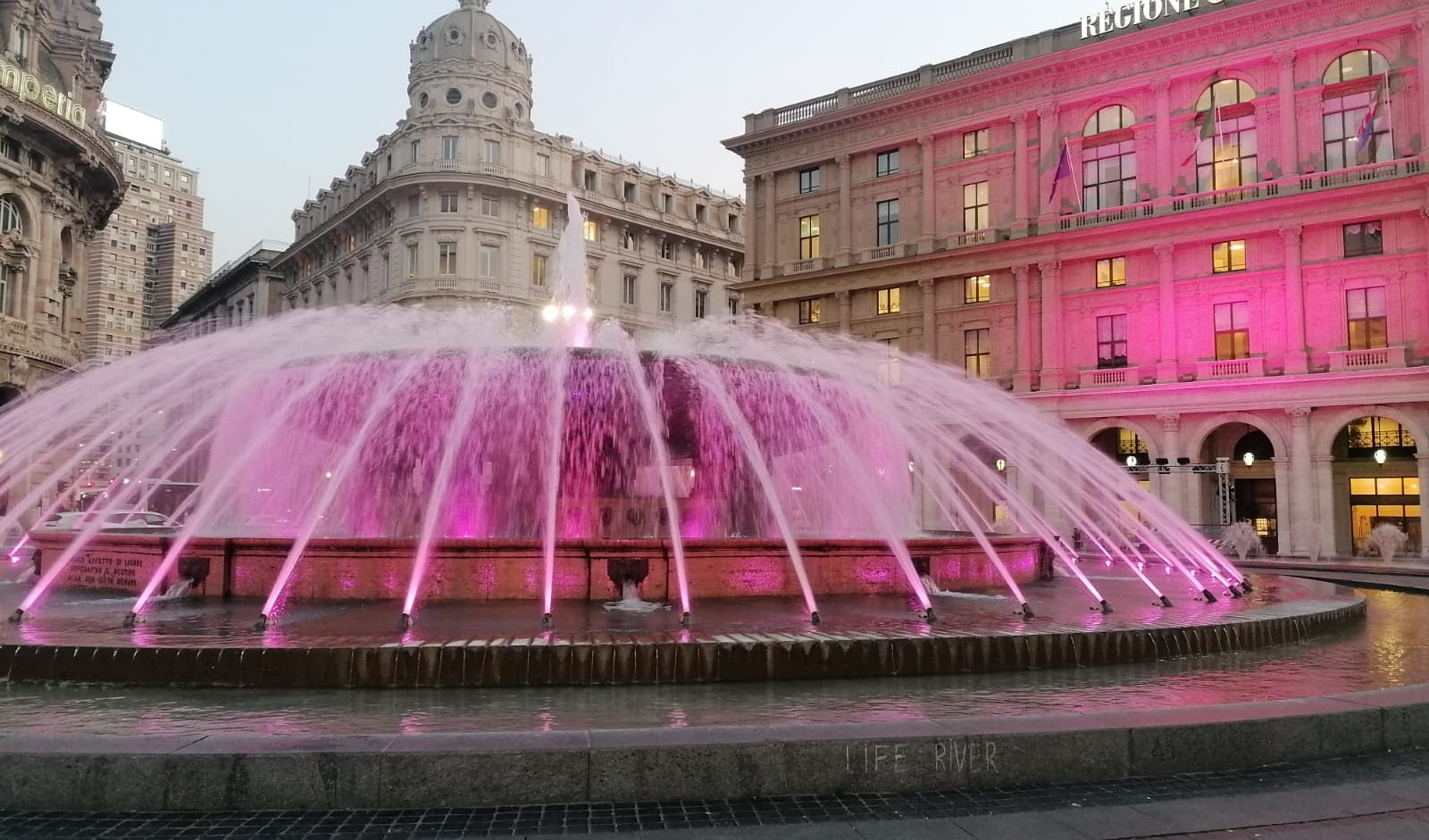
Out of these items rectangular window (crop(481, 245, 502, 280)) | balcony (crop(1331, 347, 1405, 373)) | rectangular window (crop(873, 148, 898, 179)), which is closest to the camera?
balcony (crop(1331, 347, 1405, 373))

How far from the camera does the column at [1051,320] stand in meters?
42.3

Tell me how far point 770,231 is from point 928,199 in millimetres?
8645

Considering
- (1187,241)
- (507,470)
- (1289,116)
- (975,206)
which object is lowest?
(507,470)

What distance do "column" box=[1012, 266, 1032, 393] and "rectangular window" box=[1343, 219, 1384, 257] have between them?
1157cm

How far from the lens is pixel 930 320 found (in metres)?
45.6

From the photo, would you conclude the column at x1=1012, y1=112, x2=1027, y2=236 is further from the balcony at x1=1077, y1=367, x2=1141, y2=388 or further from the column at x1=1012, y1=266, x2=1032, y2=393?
the balcony at x1=1077, y1=367, x2=1141, y2=388

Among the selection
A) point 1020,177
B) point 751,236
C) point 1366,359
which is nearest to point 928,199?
point 1020,177

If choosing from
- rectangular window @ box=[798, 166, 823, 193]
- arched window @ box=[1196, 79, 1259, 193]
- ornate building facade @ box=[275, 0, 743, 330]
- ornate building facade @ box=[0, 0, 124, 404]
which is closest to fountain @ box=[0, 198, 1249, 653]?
arched window @ box=[1196, 79, 1259, 193]

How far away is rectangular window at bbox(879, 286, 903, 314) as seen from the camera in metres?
47.1

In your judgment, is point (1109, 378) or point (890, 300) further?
point (890, 300)

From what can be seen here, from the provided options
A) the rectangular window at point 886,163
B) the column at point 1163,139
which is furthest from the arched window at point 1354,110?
Result: the rectangular window at point 886,163

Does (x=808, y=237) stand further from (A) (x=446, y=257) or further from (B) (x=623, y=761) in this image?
(B) (x=623, y=761)

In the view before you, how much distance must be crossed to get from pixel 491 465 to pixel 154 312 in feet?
556

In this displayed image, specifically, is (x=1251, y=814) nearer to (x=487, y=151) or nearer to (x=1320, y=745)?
(x=1320, y=745)
